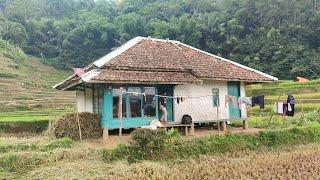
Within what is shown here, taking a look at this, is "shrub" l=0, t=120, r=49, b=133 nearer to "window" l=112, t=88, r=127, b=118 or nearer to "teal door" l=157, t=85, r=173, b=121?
"window" l=112, t=88, r=127, b=118

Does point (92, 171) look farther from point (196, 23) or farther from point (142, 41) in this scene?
point (196, 23)

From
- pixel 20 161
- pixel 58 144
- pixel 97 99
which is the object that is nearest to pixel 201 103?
pixel 97 99

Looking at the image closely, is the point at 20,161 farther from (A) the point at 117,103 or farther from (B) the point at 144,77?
(B) the point at 144,77

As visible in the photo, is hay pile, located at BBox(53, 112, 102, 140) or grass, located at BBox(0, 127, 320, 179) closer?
grass, located at BBox(0, 127, 320, 179)

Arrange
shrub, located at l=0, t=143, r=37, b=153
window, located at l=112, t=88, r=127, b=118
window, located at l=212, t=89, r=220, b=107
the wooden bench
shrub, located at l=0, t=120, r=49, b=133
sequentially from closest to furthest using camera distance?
shrub, located at l=0, t=143, r=37, b=153
window, located at l=112, t=88, r=127, b=118
the wooden bench
window, located at l=212, t=89, r=220, b=107
shrub, located at l=0, t=120, r=49, b=133

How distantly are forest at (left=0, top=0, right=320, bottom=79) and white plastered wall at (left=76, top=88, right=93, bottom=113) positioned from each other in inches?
1315

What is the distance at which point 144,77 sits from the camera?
48.4 feet

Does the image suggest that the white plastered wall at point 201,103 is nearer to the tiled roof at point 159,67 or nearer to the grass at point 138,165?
the tiled roof at point 159,67

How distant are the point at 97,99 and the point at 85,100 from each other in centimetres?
191

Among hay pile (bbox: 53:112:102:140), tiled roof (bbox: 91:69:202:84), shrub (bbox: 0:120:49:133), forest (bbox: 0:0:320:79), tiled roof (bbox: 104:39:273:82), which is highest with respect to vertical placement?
forest (bbox: 0:0:320:79)

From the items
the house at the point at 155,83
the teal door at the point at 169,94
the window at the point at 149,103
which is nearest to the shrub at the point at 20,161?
the house at the point at 155,83

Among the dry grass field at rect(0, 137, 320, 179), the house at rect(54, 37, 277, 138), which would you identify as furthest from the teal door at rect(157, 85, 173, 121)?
the dry grass field at rect(0, 137, 320, 179)

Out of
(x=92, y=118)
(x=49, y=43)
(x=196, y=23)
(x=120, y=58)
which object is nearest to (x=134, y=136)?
(x=92, y=118)

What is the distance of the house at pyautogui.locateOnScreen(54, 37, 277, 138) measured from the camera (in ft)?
47.8
